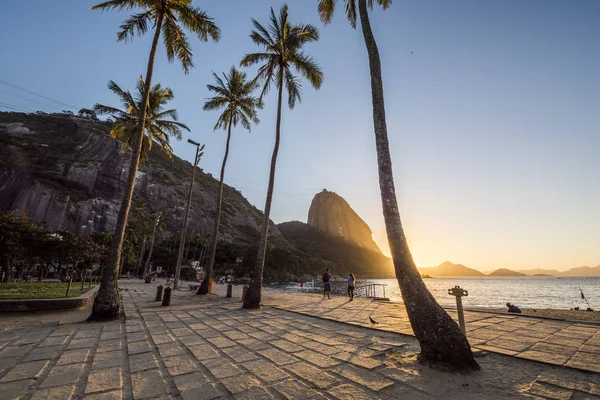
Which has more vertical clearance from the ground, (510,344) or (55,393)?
(510,344)

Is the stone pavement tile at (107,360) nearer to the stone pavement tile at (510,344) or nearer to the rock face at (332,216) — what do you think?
the stone pavement tile at (510,344)

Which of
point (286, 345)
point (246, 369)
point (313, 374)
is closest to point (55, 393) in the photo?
point (246, 369)

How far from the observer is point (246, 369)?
3.85 meters

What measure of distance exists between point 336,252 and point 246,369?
130 m

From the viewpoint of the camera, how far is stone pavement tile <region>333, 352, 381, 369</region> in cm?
402

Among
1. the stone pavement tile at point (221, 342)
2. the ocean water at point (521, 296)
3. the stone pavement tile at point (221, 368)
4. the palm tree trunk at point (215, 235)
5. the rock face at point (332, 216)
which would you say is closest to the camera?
the stone pavement tile at point (221, 368)

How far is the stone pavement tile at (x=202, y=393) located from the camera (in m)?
2.97

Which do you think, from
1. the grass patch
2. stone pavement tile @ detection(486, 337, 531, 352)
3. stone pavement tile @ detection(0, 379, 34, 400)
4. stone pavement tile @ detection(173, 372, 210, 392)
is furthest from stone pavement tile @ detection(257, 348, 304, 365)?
the grass patch

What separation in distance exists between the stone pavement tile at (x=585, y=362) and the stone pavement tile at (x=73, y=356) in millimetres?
7772

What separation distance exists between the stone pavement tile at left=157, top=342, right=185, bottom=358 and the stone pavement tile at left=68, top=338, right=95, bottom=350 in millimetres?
1416

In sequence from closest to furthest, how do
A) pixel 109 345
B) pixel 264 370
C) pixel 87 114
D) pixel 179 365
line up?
pixel 264 370
pixel 179 365
pixel 109 345
pixel 87 114

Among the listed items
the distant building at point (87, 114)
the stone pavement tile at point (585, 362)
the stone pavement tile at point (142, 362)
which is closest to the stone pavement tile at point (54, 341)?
the stone pavement tile at point (142, 362)

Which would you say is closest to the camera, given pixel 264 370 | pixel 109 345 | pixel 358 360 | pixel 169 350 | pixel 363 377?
pixel 363 377

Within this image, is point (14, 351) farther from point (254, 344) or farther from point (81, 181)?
point (81, 181)
